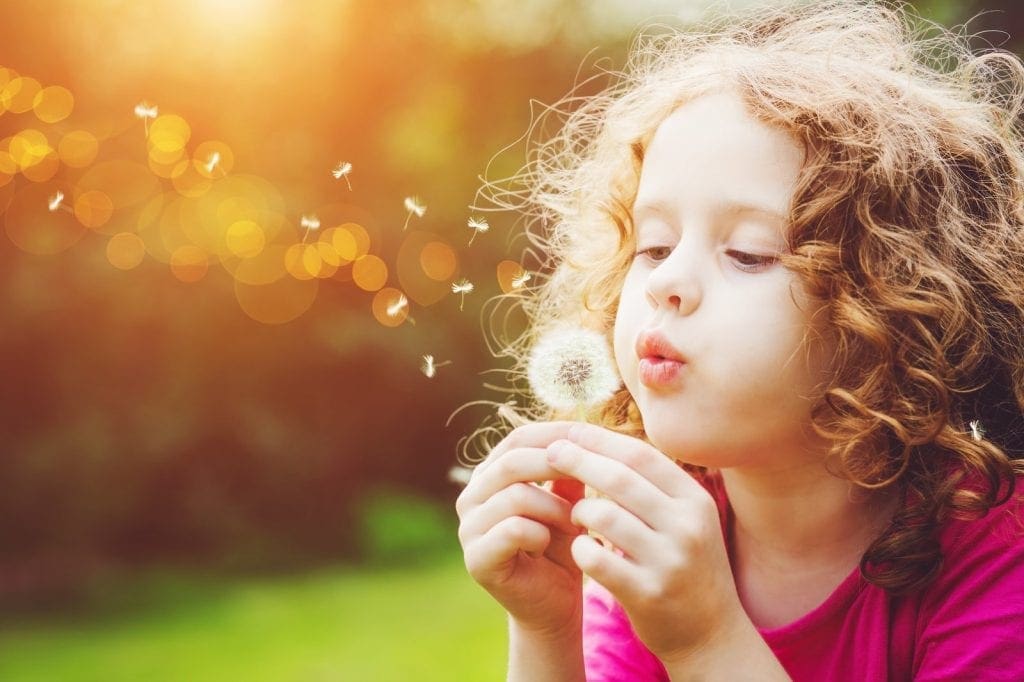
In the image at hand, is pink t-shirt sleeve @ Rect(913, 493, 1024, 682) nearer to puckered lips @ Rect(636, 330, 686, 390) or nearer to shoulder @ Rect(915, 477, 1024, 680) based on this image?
shoulder @ Rect(915, 477, 1024, 680)

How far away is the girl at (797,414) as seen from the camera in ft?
4.63

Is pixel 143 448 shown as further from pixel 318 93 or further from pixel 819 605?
pixel 819 605

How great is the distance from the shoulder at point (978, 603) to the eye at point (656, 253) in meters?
0.56

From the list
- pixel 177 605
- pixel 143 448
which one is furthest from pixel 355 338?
pixel 177 605

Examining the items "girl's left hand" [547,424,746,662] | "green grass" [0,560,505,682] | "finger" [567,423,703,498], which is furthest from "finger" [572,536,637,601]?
"green grass" [0,560,505,682]

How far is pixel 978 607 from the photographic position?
4.74 feet

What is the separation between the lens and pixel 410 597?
4695mm

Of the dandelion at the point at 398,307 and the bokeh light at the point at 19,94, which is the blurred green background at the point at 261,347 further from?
the dandelion at the point at 398,307

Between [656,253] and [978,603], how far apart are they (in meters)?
0.65

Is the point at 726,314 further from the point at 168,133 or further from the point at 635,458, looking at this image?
the point at 168,133

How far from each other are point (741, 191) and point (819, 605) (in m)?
0.66

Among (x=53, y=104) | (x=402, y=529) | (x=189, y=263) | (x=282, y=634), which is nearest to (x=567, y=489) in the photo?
(x=282, y=634)

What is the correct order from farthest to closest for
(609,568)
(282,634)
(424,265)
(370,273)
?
(370,273), (424,265), (282,634), (609,568)

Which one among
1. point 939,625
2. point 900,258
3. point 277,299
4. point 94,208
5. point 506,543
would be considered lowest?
point 939,625
